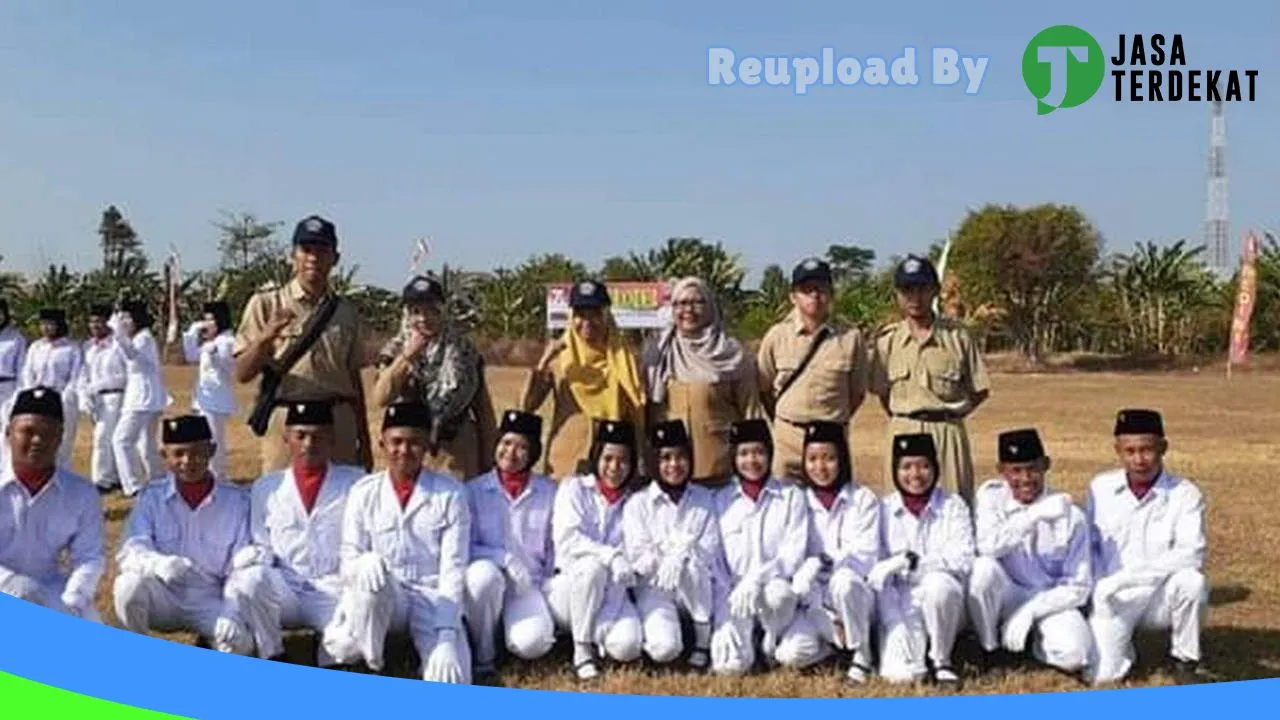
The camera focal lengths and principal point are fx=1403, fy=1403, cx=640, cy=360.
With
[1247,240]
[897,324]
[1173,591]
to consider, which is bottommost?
[1173,591]

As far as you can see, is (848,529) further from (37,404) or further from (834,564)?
(37,404)

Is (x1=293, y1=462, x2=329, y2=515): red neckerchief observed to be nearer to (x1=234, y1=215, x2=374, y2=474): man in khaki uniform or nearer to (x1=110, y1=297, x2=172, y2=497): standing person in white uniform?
(x1=234, y1=215, x2=374, y2=474): man in khaki uniform

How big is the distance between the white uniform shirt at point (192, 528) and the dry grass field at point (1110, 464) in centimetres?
51

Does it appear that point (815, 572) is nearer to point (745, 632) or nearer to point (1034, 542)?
point (745, 632)

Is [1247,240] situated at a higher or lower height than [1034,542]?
higher

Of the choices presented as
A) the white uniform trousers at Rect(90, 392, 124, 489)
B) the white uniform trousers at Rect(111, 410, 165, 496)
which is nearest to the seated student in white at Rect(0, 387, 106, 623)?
the white uniform trousers at Rect(111, 410, 165, 496)

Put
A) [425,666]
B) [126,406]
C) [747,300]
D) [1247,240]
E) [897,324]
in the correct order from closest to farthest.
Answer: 1. [425,666]
2. [897,324]
3. [126,406]
4. [1247,240]
5. [747,300]

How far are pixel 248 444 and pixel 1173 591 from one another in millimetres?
10219

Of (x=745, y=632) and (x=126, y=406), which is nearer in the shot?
(x=745, y=632)

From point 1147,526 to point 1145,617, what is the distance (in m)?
0.37

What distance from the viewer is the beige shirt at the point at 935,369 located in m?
5.67

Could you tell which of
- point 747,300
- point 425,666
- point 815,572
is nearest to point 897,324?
point 815,572

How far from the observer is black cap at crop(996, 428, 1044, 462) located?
520 centimetres

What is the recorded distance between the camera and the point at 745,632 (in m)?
5.13
